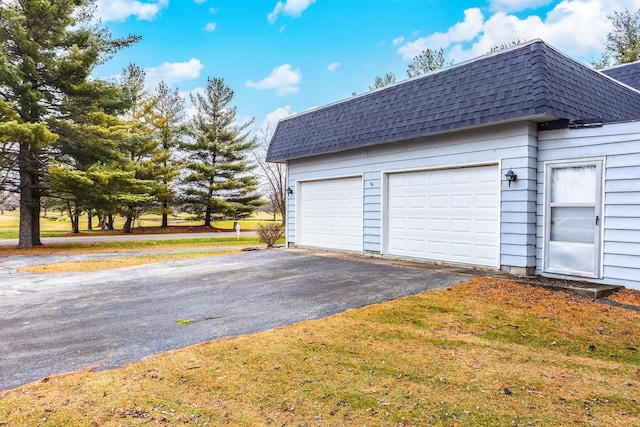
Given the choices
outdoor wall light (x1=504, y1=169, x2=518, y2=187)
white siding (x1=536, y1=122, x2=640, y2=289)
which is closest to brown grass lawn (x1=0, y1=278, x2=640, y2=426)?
white siding (x1=536, y1=122, x2=640, y2=289)

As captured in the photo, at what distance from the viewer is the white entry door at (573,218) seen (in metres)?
5.84

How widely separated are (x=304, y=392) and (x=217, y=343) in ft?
4.39

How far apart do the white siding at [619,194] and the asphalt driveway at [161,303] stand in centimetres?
215

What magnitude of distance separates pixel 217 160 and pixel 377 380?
25466 mm

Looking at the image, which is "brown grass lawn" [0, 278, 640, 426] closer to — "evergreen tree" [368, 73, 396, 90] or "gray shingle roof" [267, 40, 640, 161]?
"gray shingle roof" [267, 40, 640, 161]

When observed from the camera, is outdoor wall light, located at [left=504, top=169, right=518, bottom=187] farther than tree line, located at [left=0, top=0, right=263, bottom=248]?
No

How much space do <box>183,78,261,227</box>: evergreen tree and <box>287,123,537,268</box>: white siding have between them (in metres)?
17.5

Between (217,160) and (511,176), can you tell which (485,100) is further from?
(217,160)

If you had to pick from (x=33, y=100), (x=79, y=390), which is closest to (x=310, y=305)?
(x=79, y=390)

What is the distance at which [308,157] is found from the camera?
1075cm

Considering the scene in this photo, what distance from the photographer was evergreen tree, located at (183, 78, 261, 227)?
25.7 metres

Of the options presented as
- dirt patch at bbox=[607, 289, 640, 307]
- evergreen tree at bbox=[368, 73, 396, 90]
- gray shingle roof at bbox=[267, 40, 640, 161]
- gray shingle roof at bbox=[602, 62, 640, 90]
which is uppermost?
evergreen tree at bbox=[368, 73, 396, 90]

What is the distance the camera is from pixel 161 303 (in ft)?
17.7

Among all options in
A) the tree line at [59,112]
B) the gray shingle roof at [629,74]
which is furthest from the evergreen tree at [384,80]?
the gray shingle roof at [629,74]
